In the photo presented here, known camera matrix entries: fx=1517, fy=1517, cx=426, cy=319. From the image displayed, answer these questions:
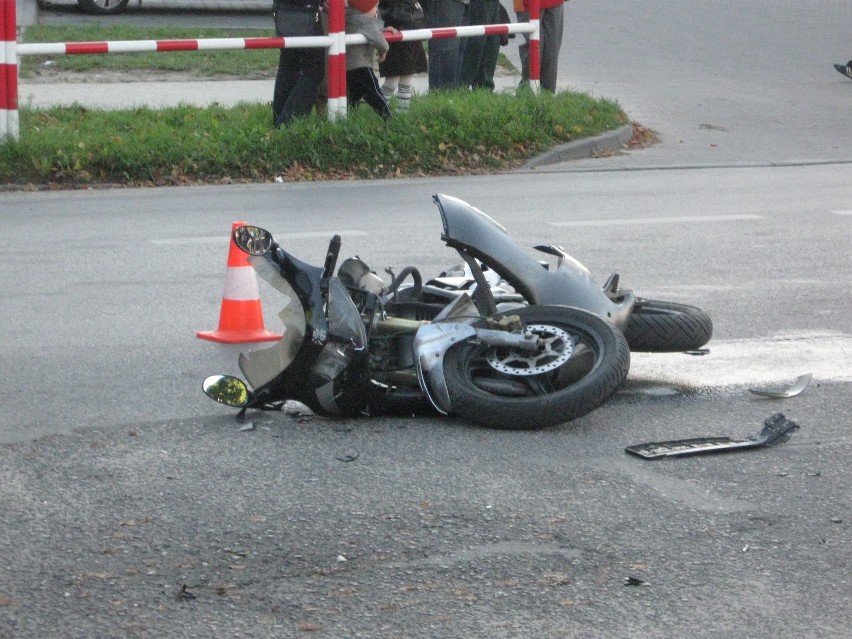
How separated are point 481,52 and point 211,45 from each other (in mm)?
3846

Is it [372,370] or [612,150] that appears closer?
[372,370]

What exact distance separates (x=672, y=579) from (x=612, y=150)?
10.5 metres

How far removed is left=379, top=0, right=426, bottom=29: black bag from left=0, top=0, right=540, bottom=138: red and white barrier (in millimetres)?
252

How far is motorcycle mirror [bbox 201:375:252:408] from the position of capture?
18.1 feet

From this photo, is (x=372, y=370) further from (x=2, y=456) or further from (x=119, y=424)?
(x=2, y=456)

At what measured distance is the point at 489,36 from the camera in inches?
619

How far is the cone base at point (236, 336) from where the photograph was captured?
6859 millimetres

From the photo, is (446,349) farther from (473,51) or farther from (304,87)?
(473,51)

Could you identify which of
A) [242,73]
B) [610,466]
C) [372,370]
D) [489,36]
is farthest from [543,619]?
[242,73]

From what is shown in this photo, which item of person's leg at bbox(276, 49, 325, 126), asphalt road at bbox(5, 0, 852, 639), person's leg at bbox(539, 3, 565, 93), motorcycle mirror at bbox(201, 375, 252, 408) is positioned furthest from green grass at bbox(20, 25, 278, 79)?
motorcycle mirror at bbox(201, 375, 252, 408)

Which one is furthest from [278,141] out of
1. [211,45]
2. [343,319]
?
[343,319]

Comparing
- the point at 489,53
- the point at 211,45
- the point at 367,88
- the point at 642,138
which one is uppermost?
the point at 211,45

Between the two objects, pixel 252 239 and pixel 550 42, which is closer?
pixel 252 239

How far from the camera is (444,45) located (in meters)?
15.2
